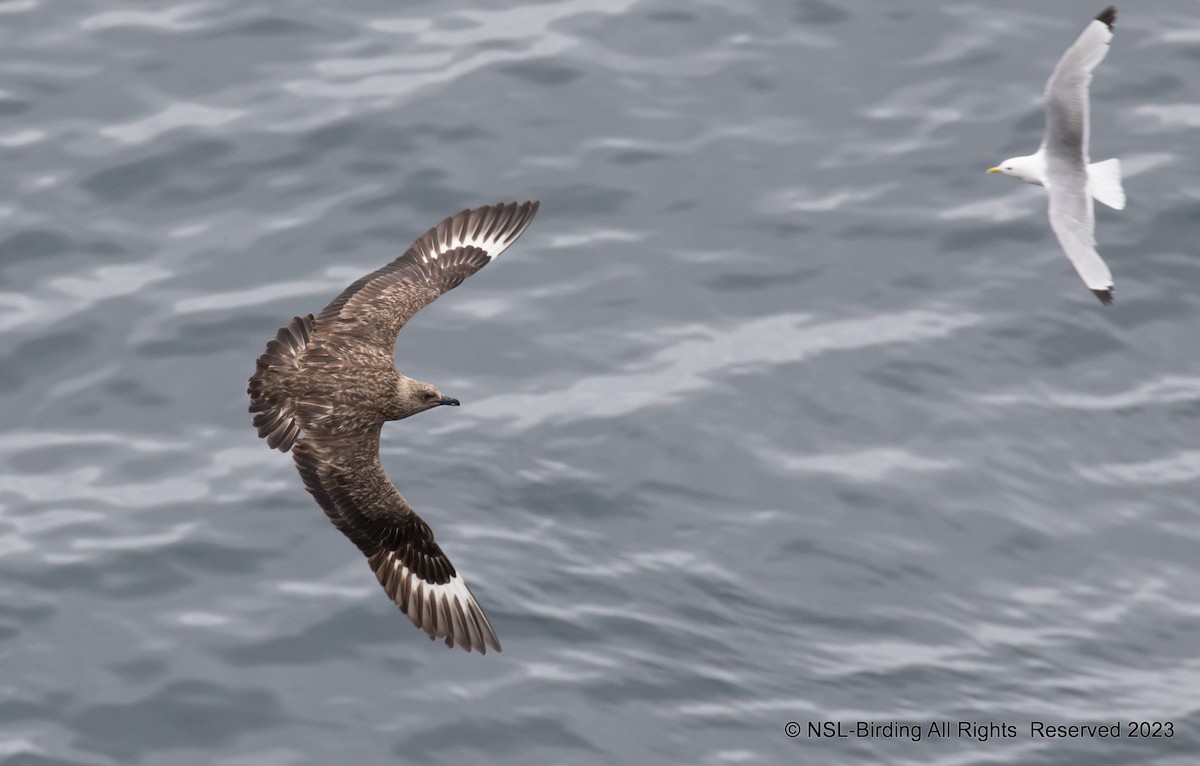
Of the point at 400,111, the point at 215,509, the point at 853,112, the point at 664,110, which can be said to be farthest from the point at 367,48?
the point at 215,509

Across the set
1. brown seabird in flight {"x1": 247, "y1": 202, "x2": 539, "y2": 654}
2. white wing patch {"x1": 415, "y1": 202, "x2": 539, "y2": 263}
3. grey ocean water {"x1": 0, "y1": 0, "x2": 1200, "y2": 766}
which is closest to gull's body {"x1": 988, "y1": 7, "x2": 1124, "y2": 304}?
grey ocean water {"x1": 0, "y1": 0, "x2": 1200, "y2": 766}

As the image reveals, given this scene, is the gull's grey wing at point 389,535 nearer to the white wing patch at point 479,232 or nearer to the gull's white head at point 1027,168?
the white wing patch at point 479,232

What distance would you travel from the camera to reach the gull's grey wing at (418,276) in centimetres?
1178

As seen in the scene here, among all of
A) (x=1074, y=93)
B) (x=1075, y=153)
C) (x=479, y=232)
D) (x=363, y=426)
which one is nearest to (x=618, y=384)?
(x=479, y=232)

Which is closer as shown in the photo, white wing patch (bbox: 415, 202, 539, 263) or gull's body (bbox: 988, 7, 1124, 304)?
gull's body (bbox: 988, 7, 1124, 304)

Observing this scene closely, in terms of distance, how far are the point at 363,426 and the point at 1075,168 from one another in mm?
5197

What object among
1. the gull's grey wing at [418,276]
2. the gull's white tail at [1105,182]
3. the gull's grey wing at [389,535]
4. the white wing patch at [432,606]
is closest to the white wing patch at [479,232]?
the gull's grey wing at [418,276]

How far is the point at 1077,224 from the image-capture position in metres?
12.6

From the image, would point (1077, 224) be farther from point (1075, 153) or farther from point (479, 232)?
point (479, 232)

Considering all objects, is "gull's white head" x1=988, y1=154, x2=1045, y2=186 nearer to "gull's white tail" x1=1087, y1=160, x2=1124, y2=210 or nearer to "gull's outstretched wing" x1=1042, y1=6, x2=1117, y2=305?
"gull's outstretched wing" x1=1042, y1=6, x2=1117, y2=305

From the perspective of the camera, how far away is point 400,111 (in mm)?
16797

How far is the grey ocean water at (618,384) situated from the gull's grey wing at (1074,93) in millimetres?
2479

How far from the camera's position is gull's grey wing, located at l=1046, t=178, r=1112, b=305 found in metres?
12.2

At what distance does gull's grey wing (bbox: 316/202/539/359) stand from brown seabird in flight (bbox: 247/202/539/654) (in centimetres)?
1
